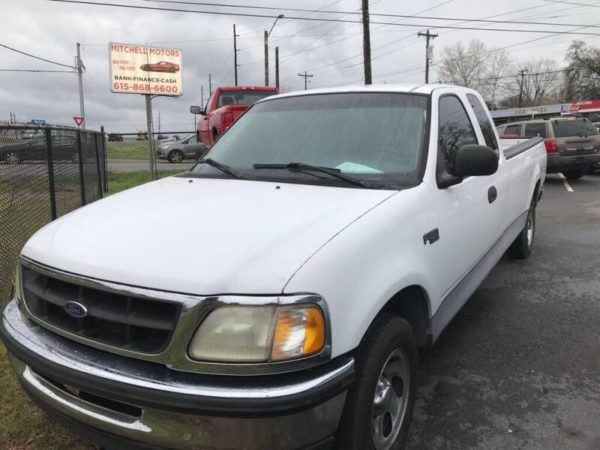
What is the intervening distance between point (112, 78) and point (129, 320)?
51.1 feet

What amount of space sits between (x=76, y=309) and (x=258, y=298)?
78 centimetres

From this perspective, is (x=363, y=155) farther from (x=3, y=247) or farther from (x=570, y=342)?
(x=3, y=247)

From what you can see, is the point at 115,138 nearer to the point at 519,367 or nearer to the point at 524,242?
the point at 524,242

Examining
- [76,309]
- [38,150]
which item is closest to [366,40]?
[38,150]

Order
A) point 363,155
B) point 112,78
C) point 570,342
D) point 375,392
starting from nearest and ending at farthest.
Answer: point 375,392 < point 363,155 < point 570,342 < point 112,78

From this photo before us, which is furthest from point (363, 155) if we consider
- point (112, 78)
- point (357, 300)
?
point (112, 78)

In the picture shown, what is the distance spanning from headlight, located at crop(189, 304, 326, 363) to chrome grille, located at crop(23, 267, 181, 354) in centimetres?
13

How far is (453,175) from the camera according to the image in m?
Result: 3.09

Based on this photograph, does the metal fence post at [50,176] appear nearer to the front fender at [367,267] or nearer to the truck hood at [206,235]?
the truck hood at [206,235]

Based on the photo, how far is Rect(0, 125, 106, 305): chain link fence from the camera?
4965mm

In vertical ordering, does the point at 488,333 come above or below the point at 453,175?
below

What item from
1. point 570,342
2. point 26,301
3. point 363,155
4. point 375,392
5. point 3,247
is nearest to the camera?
point 375,392

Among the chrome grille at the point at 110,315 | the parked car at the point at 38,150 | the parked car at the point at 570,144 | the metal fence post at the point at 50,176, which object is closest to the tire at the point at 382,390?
the chrome grille at the point at 110,315

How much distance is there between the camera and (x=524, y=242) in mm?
5988
